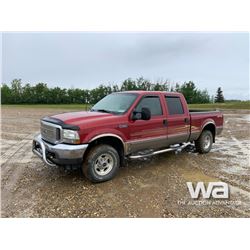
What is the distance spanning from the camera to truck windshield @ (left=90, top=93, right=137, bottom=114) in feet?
16.4

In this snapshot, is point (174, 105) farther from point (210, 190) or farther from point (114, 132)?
point (210, 190)

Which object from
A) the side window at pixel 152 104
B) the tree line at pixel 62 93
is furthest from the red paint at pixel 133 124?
the tree line at pixel 62 93

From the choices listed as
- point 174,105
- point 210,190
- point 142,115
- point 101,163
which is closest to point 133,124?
point 142,115

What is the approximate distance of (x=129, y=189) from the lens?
429cm

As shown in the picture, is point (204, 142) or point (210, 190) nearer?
point (210, 190)

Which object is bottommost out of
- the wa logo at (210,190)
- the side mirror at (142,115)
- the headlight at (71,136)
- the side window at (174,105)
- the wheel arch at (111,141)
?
the wa logo at (210,190)

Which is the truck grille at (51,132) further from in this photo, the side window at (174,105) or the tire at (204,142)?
the tire at (204,142)

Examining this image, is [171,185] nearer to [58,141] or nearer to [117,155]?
[117,155]

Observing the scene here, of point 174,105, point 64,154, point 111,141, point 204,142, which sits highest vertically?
point 174,105

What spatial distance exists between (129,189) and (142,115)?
1582 millimetres

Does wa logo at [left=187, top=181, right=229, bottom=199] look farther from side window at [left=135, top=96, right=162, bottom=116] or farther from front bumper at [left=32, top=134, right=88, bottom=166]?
front bumper at [left=32, top=134, right=88, bottom=166]

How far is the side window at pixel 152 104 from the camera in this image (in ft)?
17.0

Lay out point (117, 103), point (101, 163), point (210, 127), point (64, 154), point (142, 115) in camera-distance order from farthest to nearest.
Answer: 1. point (210, 127)
2. point (117, 103)
3. point (142, 115)
4. point (101, 163)
5. point (64, 154)

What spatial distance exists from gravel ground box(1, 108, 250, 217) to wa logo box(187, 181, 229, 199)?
0.12 metres
